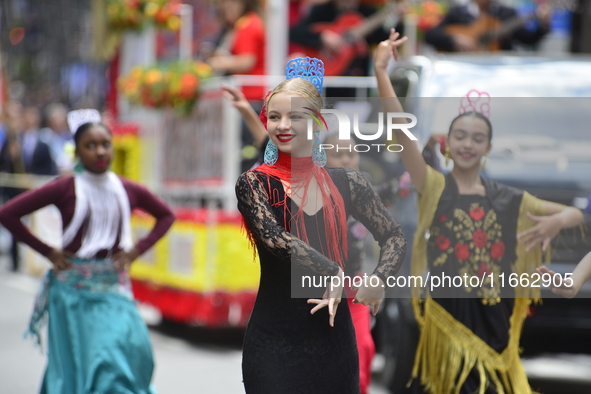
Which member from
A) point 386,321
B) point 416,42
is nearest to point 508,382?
point 386,321


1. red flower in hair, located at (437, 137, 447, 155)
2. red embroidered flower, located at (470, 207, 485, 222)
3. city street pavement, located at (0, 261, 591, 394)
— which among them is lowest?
city street pavement, located at (0, 261, 591, 394)

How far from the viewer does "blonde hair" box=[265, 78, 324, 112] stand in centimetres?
321

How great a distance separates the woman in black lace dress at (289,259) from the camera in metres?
3.16

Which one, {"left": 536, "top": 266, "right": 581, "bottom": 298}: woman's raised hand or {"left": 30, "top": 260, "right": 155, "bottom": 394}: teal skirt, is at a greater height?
{"left": 536, "top": 266, "right": 581, "bottom": 298}: woman's raised hand

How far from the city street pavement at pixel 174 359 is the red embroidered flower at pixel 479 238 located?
2.51 meters

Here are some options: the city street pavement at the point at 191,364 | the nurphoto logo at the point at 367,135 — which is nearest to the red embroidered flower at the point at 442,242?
the nurphoto logo at the point at 367,135

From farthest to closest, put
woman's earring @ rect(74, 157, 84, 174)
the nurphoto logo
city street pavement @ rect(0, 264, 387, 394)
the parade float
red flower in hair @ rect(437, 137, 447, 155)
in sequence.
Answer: the parade float, city street pavement @ rect(0, 264, 387, 394), woman's earring @ rect(74, 157, 84, 174), red flower in hair @ rect(437, 137, 447, 155), the nurphoto logo

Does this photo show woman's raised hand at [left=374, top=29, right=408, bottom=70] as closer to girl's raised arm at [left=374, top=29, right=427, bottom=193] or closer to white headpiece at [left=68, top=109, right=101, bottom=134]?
girl's raised arm at [left=374, top=29, right=427, bottom=193]

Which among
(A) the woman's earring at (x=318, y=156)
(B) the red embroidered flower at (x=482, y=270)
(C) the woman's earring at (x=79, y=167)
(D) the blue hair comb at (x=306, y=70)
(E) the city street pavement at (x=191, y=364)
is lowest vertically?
(E) the city street pavement at (x=191, y=364)

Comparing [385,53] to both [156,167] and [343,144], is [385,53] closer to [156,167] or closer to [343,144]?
[343,144]

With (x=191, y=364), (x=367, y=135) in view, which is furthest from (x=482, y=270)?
(x=191, y=364)

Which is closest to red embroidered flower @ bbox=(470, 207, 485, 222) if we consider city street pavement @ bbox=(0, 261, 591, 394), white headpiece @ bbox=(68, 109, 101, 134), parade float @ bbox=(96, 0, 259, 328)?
white headpiece @ bbox=(68, 109, 101, 134)

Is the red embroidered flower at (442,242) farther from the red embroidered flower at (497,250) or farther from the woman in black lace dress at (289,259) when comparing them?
the woman in black lace dress at (289,259)

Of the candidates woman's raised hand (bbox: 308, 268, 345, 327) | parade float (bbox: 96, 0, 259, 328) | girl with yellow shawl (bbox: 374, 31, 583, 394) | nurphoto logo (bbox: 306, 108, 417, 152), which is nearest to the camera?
woman's raised hand (bbox: 308, 268, 345, 327)
